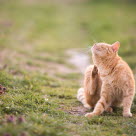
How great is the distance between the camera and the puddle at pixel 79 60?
41.2ft

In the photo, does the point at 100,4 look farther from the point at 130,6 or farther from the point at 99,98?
the point at 99,98

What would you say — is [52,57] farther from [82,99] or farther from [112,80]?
[112,80]

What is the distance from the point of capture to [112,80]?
5.98 m

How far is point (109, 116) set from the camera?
5965mm

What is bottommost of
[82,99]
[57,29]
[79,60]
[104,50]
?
[82,99]

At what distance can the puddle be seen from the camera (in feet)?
41.2

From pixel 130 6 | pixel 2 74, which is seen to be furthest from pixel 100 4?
pixel 2 74

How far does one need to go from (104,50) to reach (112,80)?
0.61 meters

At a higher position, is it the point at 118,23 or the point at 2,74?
the point at 118,23

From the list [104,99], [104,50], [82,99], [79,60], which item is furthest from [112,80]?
[79,60]

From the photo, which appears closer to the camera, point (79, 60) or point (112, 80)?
point (112, 80)

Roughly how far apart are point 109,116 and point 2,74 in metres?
2.92

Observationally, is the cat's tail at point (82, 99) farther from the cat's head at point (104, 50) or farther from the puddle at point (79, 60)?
the puddle at point (79, 60)

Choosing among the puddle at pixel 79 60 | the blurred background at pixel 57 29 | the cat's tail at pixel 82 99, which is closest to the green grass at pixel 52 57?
the blurred background at pixel 57 29
